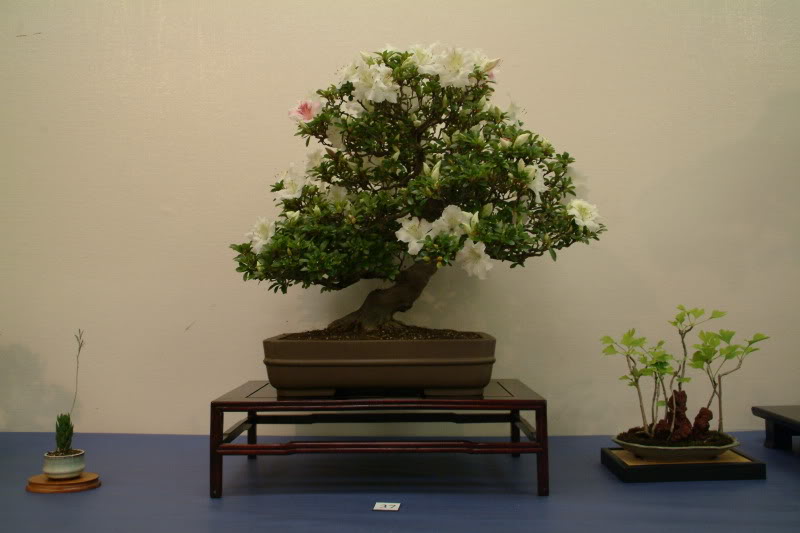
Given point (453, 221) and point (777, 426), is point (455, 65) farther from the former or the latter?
point (777, 426)

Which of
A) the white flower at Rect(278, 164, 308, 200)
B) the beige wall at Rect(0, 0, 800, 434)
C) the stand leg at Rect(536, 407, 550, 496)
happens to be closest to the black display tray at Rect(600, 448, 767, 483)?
the stand leg at Rect(536, 407, 550, 496)

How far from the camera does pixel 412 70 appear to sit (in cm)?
225

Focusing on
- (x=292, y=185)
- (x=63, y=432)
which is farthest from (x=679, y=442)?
(x=63, y=432)

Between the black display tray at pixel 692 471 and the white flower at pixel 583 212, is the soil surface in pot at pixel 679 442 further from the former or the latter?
the white flower at pixel 583 212

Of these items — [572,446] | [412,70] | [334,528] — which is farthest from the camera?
[572,446]

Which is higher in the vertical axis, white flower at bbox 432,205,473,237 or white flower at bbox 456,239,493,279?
white flower at bbox 432,205,473,237

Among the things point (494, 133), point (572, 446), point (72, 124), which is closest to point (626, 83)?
point (494, 133)

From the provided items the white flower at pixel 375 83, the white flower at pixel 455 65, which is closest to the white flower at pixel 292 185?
the white flower at pixel 375 83

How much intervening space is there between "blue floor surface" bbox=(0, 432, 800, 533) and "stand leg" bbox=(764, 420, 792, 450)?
0.15ft

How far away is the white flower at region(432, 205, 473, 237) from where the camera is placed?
2.17 m

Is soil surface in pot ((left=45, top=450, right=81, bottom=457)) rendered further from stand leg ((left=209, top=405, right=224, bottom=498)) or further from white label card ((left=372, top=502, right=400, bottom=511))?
white label card ((left=372, top=502, right=400, bottom=511))

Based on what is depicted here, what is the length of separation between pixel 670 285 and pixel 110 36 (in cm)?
269

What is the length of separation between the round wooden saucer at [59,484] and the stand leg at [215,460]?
0.42m

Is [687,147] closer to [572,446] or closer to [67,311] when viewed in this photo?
[572,446]
